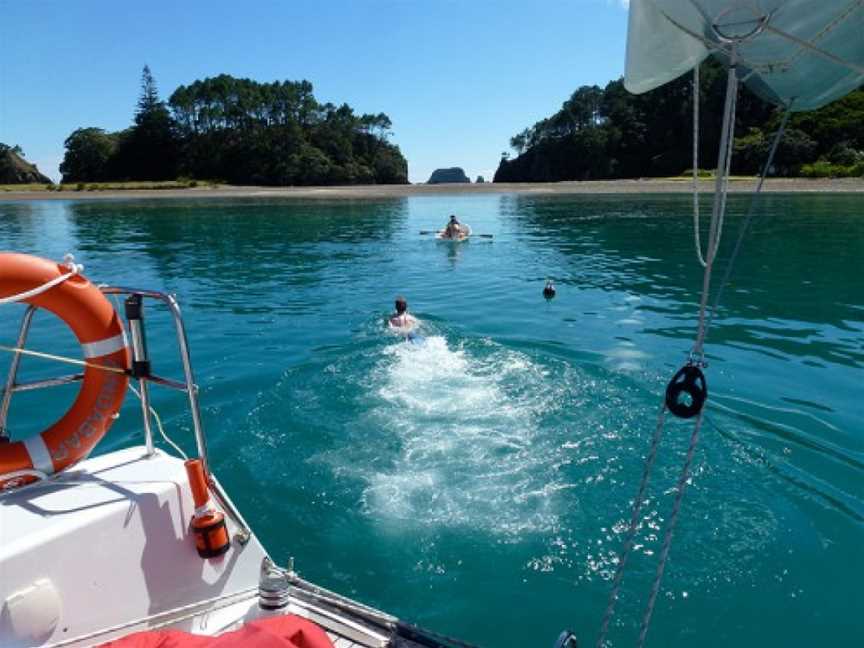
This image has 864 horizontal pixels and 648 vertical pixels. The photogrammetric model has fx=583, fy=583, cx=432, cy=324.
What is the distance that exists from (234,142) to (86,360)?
9720cm

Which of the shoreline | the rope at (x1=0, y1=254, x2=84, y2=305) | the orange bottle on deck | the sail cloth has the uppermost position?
the sail cloth

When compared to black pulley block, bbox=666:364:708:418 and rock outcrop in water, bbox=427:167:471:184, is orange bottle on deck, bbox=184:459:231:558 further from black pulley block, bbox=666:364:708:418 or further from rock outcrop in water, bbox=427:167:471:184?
rock outcrop in water, bbox=427:167:471:184

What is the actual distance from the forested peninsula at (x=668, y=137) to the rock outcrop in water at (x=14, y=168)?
3352 inches

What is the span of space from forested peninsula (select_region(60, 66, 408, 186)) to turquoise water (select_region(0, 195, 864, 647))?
7696 centimetres

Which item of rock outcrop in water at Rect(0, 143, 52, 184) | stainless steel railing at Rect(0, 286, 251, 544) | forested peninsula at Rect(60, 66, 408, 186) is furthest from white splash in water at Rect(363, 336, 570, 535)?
rock outcrop in water at Rect(0, 143, 52, 184)

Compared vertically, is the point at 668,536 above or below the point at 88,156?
below

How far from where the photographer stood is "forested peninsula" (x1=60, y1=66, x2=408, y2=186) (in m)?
88.4

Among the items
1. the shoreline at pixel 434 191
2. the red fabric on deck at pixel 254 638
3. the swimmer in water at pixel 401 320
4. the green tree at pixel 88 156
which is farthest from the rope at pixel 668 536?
the green tree at pixel 88 156

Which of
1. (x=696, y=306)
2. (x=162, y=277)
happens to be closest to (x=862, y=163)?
(x=696, y=306)

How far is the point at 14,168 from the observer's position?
9600 centimetres

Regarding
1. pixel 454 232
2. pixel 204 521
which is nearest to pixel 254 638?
pixel 204 521

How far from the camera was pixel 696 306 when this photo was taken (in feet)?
45.1

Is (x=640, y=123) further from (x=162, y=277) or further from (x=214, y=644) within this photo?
(x=214, y=644)

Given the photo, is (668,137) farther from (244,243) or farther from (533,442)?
(533,442)
